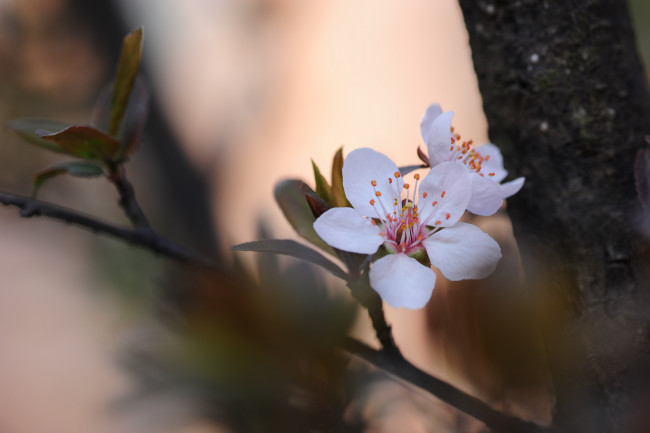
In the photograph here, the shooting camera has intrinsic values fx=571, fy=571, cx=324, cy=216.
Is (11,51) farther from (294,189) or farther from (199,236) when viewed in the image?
(294,189)

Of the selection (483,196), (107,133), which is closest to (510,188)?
(483,196)

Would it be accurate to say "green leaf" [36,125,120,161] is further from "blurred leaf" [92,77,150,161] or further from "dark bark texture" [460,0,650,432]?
"dark bark texture" [460,0,650,432]

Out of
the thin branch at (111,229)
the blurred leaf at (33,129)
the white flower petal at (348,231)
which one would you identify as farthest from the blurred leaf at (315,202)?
the blurred leaf at (33,129)

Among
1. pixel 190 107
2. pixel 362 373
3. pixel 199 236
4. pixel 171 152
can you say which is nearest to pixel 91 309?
pixel 199 236

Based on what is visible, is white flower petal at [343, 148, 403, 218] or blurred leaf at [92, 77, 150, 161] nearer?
white flower petal at [343, 148, 403, 218]

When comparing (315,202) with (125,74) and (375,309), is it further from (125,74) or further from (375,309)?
(125,74)

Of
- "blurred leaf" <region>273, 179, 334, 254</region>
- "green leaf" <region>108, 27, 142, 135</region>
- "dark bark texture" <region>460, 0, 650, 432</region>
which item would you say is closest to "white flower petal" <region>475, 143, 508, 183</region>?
"dark bark texture" <region>460, 0, 650, 432</region>
